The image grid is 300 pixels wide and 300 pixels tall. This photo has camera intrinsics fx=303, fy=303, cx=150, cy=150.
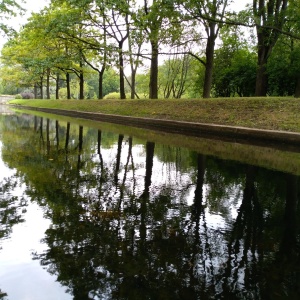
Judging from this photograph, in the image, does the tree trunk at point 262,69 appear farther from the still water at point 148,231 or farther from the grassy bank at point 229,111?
the still water at point 148,231

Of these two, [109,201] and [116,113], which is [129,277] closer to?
[109,201]

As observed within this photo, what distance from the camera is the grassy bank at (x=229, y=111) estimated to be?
12.0m

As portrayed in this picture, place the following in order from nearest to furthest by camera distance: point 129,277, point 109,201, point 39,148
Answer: point 129,277, point 109,201, point 39,148

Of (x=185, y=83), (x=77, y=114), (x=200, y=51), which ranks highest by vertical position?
(x=200, y=51)

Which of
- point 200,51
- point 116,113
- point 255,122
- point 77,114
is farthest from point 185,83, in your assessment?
point 255,122

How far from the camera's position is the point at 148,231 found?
3605 mm

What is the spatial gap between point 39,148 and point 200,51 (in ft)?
86.1

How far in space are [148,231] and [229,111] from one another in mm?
11695

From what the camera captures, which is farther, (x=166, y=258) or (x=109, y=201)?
(x=109, y=201)

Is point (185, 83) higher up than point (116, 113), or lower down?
higher up

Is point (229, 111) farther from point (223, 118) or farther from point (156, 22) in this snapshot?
point (156, 22)

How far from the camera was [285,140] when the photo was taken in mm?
10430

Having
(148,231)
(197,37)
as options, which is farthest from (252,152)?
(197,37)

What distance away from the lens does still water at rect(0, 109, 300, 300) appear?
2.61m
